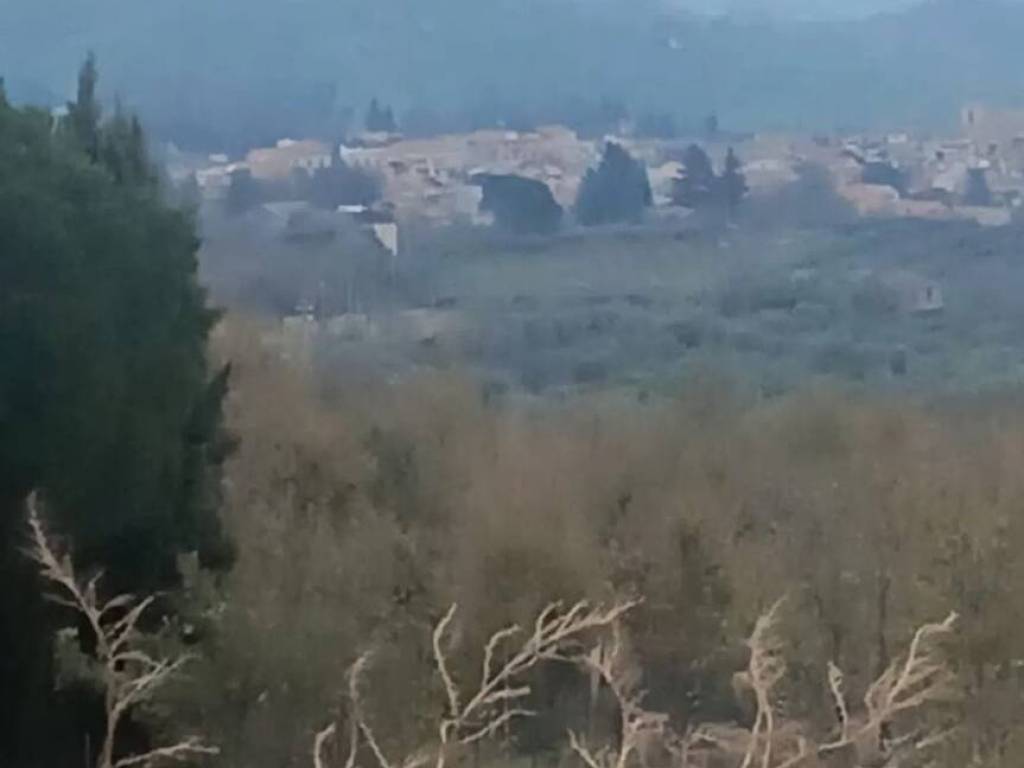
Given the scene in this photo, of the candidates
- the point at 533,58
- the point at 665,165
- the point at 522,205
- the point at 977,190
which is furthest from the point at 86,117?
the point at 533,58

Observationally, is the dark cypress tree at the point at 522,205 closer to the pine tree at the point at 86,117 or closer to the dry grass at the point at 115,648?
the pine tree at the point at 86,117

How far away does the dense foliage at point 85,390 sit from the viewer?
1002 cm

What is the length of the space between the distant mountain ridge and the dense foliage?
16306 millimetres

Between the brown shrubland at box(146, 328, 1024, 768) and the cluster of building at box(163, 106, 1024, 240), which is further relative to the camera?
the cluster of building at box(163, 106, 1024, 240)

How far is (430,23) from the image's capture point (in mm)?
31078

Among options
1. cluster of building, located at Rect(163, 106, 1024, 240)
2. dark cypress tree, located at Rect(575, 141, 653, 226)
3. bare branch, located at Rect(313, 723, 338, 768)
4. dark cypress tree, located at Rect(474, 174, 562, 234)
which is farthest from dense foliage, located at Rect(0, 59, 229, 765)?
dark cypress tree, located at Rect(575, 141, 653, 226)

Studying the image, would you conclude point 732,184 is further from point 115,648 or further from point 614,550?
point 115,648

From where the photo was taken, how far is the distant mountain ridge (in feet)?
94.1

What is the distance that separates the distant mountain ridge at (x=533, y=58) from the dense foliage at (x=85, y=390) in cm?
1631

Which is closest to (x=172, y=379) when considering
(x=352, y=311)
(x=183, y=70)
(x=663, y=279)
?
(x=352, y=311)

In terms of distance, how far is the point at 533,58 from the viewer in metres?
31.5

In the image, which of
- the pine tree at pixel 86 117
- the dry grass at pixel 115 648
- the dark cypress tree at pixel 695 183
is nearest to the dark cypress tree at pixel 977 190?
the dark cypress tree at pixel 695 183

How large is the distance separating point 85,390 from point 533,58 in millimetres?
22328

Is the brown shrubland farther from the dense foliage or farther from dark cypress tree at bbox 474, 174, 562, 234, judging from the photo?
dark cypress tree at bbox 474, 174, 562, 234
